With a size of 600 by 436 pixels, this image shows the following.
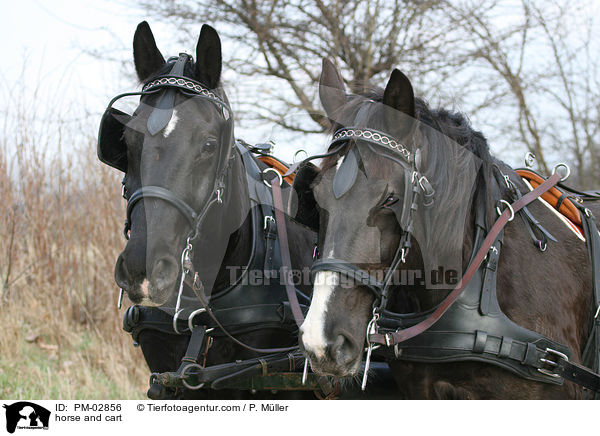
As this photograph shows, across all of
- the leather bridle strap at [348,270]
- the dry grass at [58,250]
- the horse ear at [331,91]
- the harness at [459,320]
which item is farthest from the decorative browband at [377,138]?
the dry grass at [58,250]

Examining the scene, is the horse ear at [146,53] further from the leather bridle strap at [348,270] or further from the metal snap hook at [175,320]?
the leather bridle strap at [348,270]

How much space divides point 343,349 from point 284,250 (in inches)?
32.4

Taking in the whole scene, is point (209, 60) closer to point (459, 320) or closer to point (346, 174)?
point (346, 174)

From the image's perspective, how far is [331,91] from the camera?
2.27 metres

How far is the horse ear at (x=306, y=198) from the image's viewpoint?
2.07m

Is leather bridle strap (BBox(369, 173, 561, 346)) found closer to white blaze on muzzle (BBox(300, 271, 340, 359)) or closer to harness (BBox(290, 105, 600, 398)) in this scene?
harness (BBox(290, 105, 600, 398))

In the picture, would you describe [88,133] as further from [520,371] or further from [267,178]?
[520,371]

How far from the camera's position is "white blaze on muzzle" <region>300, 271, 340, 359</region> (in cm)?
171

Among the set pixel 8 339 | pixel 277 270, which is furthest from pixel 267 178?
pixel 8 339

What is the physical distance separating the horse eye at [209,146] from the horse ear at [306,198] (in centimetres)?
34

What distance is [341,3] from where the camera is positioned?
6.34 m
